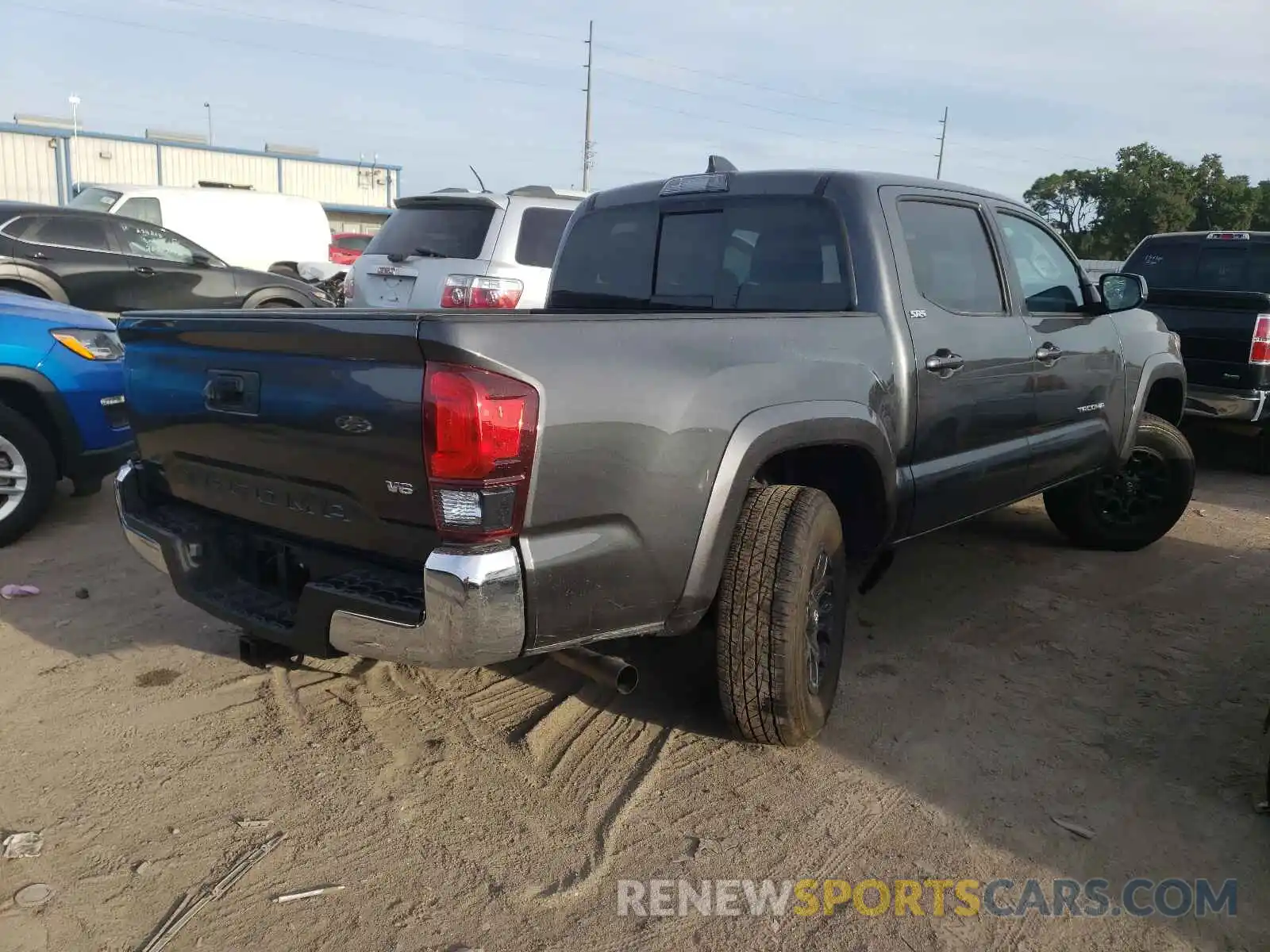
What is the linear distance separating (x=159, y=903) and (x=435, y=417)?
1.36 m

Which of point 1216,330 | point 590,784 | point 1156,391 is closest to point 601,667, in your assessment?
point 590,784

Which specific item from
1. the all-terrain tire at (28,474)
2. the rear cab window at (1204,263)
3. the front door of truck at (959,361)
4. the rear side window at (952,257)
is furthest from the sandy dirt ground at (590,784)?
the rear cab window at (1204,263)

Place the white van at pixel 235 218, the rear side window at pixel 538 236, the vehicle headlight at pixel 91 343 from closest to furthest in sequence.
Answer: the vehicle headlight at pixel 91 343
the rear side window at pixel 538 236
the white van at pixel 235 218

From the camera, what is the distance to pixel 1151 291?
772cm

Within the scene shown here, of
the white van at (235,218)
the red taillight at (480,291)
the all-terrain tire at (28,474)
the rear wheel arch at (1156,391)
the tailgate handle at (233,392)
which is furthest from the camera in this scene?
the white van at (235,218)

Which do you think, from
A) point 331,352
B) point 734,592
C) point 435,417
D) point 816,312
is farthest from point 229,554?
point 816,312

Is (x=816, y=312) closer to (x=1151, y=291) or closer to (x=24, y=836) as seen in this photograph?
(x=24, y=836)

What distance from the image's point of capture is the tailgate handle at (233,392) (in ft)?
9.05

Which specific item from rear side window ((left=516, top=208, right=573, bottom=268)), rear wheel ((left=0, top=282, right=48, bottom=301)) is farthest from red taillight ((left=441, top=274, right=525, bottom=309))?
rear wheel ((left=0, top=282, right=48, bottom=301))

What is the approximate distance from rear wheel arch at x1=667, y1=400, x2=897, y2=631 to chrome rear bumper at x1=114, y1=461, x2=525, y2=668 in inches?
23.8

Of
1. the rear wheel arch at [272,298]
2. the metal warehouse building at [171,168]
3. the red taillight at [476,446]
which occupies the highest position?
the metal warehouse building at [171,168]

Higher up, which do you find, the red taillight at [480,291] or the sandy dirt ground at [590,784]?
the red taillight at [480,291]

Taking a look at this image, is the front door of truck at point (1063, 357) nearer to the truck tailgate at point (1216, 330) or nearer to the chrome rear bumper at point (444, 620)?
the chrome rear bumper at point (444, 620)

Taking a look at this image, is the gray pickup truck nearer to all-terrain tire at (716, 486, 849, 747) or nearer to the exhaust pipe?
all-terrain tire at (716, 486, 849, 747)
